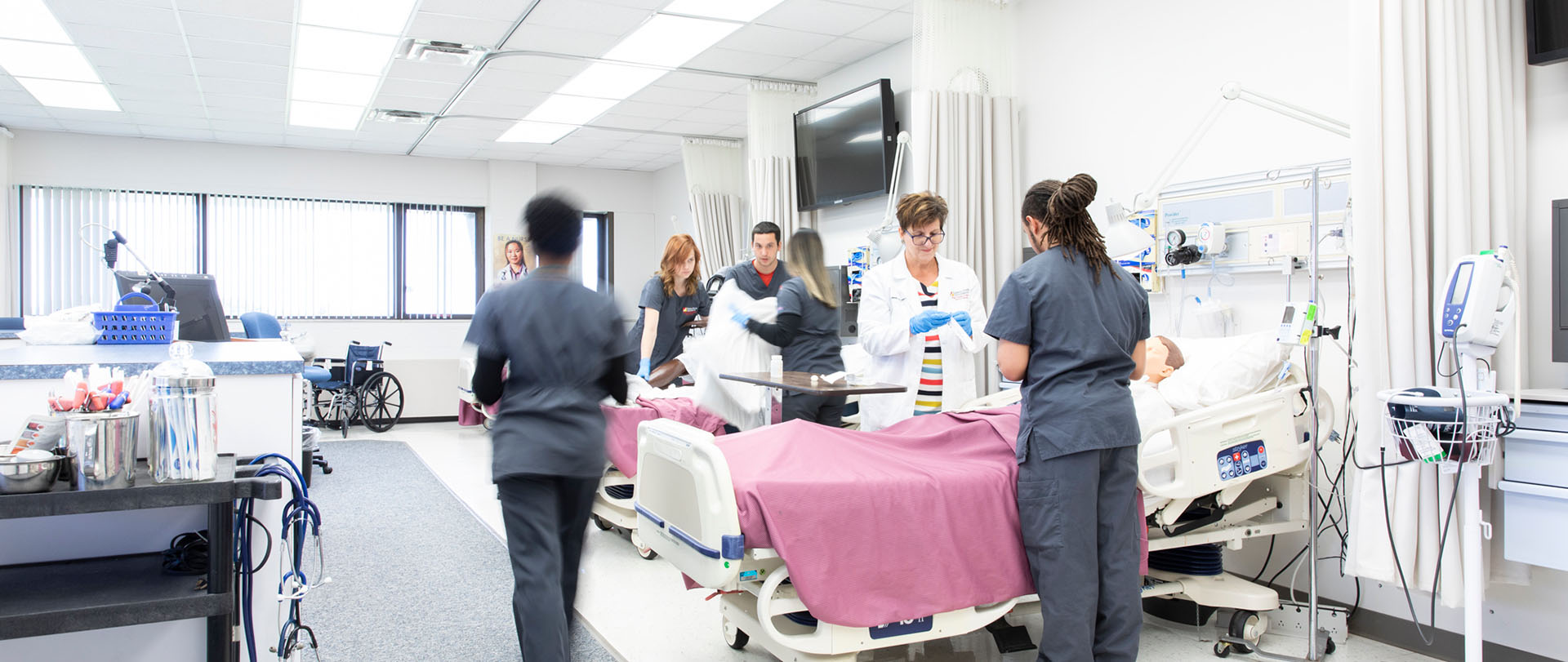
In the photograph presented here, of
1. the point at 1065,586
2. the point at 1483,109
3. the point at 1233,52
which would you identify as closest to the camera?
the point at 1065,586

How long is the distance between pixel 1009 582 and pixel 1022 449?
0.35 m

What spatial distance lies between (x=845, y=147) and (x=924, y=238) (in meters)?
2.60

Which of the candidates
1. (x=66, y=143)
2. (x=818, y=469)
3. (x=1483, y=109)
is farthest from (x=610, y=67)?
(x=66, y=143)

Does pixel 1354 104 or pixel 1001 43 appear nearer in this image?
pixel 1354 104

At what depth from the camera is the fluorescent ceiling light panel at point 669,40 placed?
4.91 m

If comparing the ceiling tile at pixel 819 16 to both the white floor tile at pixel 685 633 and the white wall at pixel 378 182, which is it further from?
the white wall at pixel 378 182

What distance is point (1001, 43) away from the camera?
14.7 ft

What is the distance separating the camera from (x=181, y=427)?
1.65m

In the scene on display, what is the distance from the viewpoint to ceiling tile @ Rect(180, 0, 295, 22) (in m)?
4.46

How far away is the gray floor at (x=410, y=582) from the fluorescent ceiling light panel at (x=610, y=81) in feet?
8.99

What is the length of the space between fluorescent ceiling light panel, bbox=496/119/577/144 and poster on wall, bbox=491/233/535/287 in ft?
2.89

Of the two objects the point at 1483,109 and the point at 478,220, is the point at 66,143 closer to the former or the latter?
the point at 478,220

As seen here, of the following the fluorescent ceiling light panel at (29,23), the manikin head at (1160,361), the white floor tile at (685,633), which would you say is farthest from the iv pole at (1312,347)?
the fluorescent ceiling light panel at (29,23)

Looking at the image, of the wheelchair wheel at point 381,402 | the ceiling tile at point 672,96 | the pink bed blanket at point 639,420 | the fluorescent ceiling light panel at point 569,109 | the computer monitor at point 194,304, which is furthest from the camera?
the wheelchair wheel at point 381,402
